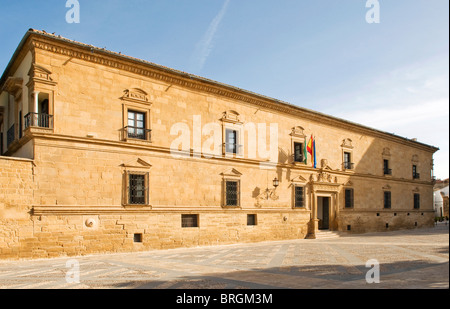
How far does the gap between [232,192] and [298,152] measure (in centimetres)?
584

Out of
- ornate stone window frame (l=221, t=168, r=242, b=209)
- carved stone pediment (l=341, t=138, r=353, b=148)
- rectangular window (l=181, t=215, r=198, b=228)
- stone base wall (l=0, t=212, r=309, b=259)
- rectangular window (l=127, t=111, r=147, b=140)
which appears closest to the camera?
stone base wall (l=0, t=212, r=309, b=259)

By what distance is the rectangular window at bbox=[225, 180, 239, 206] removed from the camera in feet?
61.4

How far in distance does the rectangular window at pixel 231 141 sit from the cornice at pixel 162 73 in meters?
1.74

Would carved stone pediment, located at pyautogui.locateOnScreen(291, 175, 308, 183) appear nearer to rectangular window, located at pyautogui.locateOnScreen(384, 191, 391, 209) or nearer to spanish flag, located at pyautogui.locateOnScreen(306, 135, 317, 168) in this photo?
spanish flag, located at pyautogui.locateOnScreen(306, 135, 317, 168)

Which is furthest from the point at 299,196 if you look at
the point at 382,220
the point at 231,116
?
the point at 382,220

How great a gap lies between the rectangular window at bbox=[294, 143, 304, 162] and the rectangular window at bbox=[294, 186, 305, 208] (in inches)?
64.0

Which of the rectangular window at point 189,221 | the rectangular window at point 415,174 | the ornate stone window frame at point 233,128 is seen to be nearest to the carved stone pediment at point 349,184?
the ornate stone window frame at point 233,128

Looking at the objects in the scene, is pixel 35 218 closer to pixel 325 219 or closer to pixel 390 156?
pixel 325 219

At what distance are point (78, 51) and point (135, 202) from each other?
611 cm

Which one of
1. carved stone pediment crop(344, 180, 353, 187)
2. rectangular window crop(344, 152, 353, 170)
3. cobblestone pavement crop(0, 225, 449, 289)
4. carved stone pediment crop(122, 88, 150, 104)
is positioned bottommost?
cobblestone pavement crop(0, 225, 449, 289)

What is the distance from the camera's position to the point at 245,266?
1095cm

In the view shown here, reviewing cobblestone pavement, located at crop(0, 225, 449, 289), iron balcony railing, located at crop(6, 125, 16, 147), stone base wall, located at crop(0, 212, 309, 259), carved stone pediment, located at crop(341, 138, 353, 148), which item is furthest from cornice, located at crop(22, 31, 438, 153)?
cobblestone pavement, located at crop(0, 225, 449, 289)

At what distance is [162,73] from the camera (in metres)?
16.7

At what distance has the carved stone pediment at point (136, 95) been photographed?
51.6ft
